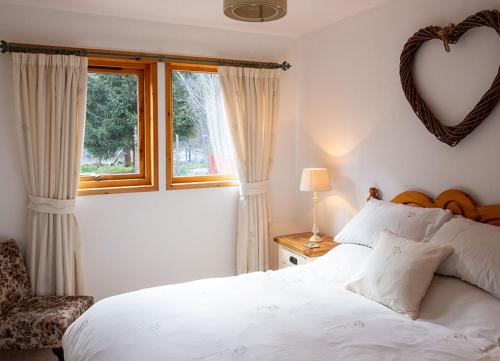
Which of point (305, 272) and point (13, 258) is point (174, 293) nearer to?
point (305, 272)

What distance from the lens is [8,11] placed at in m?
2.83

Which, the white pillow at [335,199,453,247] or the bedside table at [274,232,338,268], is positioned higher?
the white pillow at [335,199,453,247]

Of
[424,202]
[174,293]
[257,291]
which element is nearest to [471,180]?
[424,202]

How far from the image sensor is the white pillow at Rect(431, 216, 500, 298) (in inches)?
73.0

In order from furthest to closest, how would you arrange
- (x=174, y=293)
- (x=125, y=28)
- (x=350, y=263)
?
(x=125, y=28), (x=350, y=263), (x=174, y=293)

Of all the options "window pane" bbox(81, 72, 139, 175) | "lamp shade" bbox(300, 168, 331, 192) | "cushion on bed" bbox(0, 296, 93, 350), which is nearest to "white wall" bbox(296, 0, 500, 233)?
"lamp shade" bbox(300, 168, 331, 192)

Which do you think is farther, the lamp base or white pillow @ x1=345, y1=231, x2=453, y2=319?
the lamp base

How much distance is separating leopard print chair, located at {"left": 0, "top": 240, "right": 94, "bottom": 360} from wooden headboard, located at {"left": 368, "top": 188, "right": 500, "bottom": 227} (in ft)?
7.55

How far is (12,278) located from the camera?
9.02 ft

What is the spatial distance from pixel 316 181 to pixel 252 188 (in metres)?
0.65

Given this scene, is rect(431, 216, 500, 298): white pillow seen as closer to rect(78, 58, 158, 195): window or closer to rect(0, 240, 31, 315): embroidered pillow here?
rect(78, 58, 158, 195): window

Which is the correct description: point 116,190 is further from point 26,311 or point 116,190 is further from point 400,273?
point 400,273

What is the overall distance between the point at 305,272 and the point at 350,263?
0.29m

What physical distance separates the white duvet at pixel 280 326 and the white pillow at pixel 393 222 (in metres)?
0.35
